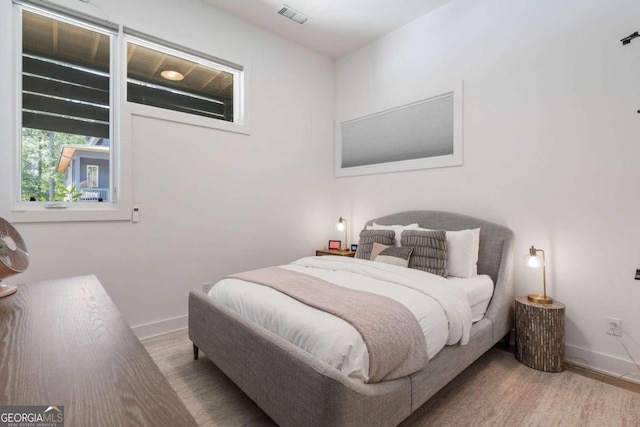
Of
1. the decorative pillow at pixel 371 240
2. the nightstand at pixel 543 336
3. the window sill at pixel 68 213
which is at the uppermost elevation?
the window sill at pixel 68 213

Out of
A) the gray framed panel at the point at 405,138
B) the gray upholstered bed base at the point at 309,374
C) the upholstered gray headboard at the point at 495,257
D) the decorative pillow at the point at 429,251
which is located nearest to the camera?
the gray upholstered bed base at the point at 309,374

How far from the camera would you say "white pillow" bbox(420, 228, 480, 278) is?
254 cm

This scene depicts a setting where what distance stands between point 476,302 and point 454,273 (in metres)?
0.35

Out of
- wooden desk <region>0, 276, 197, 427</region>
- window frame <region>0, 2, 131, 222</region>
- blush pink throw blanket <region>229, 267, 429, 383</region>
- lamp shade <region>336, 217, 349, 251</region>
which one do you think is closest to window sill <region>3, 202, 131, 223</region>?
window frame <region>0, 2, 131, 222</region>

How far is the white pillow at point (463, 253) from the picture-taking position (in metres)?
2.54

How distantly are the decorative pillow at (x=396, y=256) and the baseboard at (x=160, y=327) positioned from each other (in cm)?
200

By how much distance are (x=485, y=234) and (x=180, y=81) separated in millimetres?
3348

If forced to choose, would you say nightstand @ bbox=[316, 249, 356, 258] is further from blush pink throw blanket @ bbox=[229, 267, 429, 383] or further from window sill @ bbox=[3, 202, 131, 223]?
window sill @ bbox=[3, 202, 131, 223]

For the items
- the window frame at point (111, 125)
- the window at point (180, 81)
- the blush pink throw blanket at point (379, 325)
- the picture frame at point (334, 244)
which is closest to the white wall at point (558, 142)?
the picture frame at point (334, 244)

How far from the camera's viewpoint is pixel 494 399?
73.4 inches

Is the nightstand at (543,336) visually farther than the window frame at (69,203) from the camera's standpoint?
No

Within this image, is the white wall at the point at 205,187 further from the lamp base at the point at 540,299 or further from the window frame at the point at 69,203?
the lamp base at the point at 540,299

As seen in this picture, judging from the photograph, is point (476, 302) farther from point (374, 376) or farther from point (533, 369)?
point (374, 376)

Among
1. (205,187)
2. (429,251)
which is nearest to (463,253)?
(429,251)
